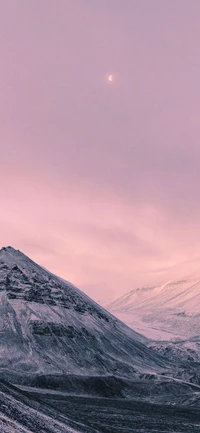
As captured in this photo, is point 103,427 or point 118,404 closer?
point 103,427

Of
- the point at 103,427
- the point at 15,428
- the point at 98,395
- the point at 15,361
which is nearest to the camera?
the point at 15,428

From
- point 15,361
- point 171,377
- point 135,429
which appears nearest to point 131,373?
point 171,377

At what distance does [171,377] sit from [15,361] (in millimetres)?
58395

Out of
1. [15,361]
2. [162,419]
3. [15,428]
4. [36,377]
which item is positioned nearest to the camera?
[15,428]

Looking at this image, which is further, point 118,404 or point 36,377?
point 36,377

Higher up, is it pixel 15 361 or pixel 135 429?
pixel 15 361

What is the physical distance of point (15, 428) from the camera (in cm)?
6069

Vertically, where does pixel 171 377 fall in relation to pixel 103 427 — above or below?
above

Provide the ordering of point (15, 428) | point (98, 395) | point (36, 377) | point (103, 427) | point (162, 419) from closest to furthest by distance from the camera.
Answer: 1. point (15, 428)
2. point (103, 427)
3. point (162, 419)
4. point (98, 395)
5. point (36, 377)

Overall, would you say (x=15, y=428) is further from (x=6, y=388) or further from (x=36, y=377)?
(x=36, y=377)

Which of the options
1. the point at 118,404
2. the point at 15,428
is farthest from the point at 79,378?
the point at 15,428

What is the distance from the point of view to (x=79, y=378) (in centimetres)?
16538

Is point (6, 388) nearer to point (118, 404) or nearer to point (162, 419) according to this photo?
point (162, 419)

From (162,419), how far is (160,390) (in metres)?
62.6
